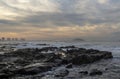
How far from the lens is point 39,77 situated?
2559cm

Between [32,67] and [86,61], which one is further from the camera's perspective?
[86,61]

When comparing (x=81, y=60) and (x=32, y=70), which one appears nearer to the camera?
(x=32, y=70)

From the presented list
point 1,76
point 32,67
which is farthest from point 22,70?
point 1,76

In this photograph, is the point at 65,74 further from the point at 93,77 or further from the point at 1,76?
the point at 1,76

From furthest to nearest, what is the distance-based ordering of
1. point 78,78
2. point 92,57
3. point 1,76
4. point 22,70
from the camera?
1. point 92,57
2. point 22,70
3. point 78,78
4. point 1,76

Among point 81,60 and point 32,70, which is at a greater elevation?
point 81,60

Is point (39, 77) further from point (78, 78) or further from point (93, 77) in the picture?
point (93, 77)

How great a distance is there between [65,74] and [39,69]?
342 centimetres

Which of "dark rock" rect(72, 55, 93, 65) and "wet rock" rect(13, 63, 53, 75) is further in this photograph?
"dark rock" rect(72, 55, 93, 65)

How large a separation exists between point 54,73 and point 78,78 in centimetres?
359

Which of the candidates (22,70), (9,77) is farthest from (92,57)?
(9,77)

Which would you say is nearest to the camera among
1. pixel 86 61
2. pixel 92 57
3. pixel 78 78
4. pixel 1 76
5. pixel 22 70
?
pixel 1 76

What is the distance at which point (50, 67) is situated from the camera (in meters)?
32.0

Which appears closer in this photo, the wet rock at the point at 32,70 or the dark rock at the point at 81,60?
the wet rock at the point at 32,70
